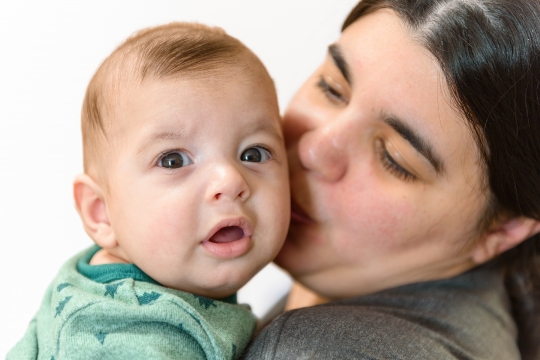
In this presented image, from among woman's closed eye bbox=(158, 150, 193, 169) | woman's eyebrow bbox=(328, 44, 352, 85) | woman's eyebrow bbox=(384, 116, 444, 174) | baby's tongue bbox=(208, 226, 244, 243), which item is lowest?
baby's tongue bbox=(208, 226, 244, 243)

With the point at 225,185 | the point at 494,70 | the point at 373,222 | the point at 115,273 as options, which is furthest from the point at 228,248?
the point at 494,70

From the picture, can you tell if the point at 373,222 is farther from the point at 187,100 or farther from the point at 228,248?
the point at 187,100

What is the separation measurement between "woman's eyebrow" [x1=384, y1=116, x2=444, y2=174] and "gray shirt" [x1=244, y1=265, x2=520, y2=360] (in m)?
0.32

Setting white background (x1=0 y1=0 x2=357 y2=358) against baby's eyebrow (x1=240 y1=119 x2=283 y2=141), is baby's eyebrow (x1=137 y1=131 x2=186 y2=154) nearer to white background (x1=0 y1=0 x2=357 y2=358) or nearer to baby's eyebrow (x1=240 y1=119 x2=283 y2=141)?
baby's eyebrow (x1=240 y1=119 x2=283 y2=141)

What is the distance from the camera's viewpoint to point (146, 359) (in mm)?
1016

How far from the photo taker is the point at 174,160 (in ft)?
3.74

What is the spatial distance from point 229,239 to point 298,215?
30 centimetres

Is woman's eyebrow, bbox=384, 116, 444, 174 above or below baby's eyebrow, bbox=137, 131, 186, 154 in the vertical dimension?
below

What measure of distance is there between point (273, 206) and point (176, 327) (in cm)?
30

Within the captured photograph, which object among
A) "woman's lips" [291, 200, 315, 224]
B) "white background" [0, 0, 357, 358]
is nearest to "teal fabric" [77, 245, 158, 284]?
"woman's lips" [291, 200, 315, 224]

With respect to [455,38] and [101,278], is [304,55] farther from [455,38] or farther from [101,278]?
[101,278]

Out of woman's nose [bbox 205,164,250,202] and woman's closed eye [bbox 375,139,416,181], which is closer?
woman's nose [bbox 205,164,250,202]

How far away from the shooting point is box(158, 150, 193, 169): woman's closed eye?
3.73 feet

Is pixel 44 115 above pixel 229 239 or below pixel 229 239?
below
